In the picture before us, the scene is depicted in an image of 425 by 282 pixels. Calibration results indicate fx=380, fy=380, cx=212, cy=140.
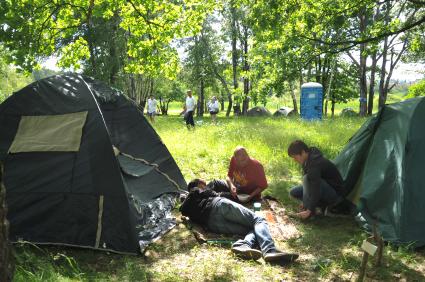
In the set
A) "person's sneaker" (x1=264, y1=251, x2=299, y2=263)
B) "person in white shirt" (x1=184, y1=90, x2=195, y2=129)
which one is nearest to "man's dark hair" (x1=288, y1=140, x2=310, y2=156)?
"person's sneaker" (x1=264, y1=251, x2=299, y2=263)

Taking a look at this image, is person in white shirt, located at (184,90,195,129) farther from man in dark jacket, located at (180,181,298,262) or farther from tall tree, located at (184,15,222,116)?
tall tree, located at (184,15,222,116)

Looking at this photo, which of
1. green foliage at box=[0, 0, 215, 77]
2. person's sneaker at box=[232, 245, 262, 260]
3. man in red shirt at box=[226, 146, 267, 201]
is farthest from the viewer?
green foliage at box=[0, 0, 215, 77]

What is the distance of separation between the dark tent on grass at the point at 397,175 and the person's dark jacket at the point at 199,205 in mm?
1961

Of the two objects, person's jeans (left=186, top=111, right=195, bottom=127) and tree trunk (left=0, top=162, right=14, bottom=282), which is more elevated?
person's jeans (left=186, top=111, right=195, bottom=127)

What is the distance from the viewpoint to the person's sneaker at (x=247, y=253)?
412 cm

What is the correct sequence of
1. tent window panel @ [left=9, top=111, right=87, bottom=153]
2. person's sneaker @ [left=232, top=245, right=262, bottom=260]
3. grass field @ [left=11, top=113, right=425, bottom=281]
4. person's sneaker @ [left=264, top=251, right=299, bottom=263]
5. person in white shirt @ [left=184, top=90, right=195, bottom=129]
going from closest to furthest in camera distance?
grass field @ [left=11, top=113, right=425, bottom=281]
person's sneaker @ [left=264, top=251, right=299, bottom=263]
person's sneaker @ [left=232, top=245, right=262, bottom=260]
tent window panel @ [left=9, top=111, right=87, bottom=153]
person in white shirt @ [left=184, top=90, right=195, bottom=129]

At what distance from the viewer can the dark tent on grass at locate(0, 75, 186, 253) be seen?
443 cm

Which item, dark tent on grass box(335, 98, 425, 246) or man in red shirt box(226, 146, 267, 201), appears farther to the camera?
man in red shirt box(226, 146, 267, 201)

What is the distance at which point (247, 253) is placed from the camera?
13.6 ft

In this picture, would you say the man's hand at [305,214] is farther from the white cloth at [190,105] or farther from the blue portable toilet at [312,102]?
the blue portable toilet at [312,102]

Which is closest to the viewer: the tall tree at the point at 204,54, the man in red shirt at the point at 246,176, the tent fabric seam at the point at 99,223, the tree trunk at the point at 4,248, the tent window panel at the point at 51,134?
the tree trunk at the point at 4,248

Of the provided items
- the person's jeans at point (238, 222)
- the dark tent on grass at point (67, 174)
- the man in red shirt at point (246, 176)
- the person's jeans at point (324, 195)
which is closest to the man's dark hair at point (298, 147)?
the person's jeans at point (324, 195)

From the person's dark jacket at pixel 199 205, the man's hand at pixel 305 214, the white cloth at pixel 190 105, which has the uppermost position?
the white cloth at pixel 190 105

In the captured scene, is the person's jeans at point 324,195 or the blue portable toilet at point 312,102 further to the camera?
the blue portable toilet at point 312,102
